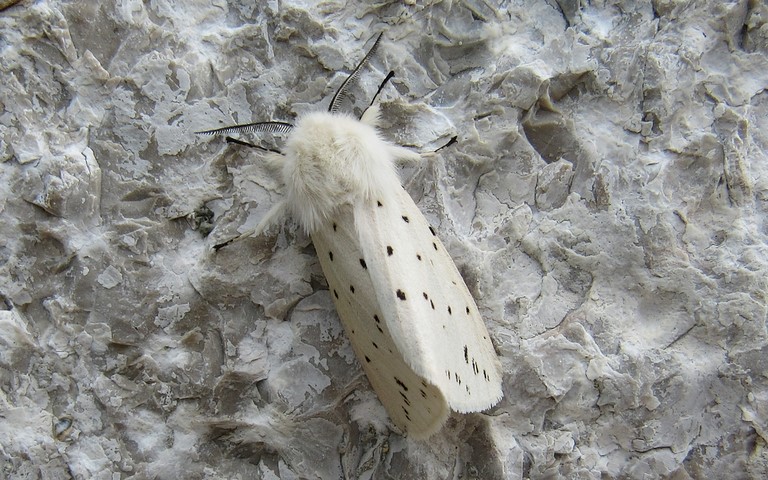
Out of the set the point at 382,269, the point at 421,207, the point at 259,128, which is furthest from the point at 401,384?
the point at 259,128

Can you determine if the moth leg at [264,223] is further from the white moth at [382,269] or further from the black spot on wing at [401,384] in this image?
the black spot on wing at [401,384]

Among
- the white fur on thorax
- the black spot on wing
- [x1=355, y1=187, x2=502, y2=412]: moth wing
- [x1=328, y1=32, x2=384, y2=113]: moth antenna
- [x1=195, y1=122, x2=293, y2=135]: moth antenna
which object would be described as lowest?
the black spot on wing

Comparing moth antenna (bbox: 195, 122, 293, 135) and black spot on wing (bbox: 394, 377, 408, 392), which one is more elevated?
moth antenna (bbox: 195, 122, 293, 135)

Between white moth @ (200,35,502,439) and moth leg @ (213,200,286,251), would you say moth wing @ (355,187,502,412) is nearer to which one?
white moth @ (200,35,502,439)

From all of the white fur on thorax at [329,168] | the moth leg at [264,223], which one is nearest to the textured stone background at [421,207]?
the moth leg at [264,223]

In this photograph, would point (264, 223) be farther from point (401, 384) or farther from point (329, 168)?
point (401, 384)

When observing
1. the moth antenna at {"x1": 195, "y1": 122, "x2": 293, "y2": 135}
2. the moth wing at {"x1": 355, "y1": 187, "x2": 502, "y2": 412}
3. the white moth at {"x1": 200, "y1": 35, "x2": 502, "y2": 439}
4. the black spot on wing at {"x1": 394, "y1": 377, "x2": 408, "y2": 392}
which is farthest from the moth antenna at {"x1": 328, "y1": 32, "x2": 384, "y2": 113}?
the black spot on wing at {"x1": 394, "y1": 377, "x2": 408, "y2": 392}

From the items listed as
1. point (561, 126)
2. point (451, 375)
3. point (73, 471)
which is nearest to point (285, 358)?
point (451, 375)

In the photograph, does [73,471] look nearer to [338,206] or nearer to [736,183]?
[338,206]
